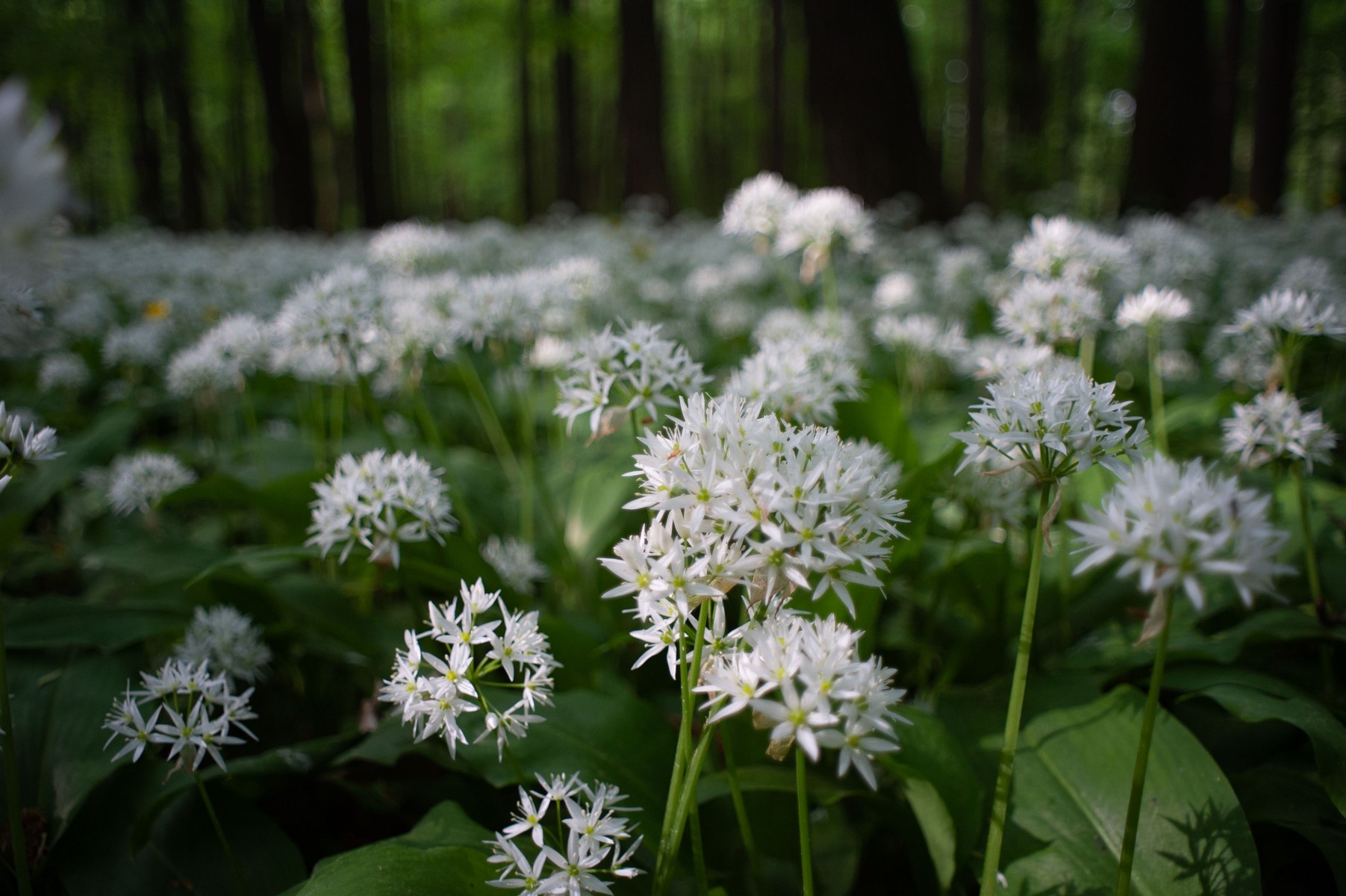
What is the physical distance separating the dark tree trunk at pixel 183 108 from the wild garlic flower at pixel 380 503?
15483 mm

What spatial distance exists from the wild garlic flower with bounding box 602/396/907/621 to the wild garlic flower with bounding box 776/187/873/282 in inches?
78.7

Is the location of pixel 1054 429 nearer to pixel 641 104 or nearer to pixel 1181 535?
pixel 1181 535

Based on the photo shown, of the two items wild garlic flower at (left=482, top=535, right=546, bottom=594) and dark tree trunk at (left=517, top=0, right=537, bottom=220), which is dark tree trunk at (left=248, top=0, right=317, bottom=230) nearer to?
dark tree trunk at (left=517, top=0, right=537, bottom=220)

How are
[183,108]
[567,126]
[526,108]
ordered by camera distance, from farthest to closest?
[526,108], [567,126], [183,108]

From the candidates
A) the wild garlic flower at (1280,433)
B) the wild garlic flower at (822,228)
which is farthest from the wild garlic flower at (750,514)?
the wild garlic flower at (822,228)

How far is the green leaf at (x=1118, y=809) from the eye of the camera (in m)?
1.49

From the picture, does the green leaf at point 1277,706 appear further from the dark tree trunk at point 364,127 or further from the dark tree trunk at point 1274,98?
the dark tree trunk at point 364,127

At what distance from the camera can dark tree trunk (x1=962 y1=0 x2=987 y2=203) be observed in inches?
549

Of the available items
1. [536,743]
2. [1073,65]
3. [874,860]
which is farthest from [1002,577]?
[1073,65]

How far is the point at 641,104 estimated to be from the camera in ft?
38.2

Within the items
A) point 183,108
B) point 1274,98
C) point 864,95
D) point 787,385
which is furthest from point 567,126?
point 787,385

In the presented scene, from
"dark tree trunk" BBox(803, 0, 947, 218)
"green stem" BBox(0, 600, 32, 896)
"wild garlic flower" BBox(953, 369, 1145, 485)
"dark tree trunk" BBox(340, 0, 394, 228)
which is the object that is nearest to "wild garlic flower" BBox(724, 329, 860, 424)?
"wild garlic flower" BBox(953, 369, 1145, 485)

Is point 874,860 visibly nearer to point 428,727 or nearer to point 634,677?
point 634,677

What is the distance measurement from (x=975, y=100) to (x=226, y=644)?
615 inches
